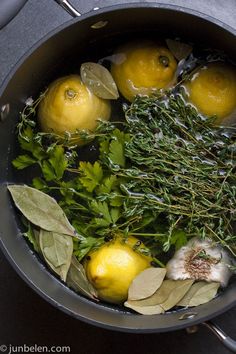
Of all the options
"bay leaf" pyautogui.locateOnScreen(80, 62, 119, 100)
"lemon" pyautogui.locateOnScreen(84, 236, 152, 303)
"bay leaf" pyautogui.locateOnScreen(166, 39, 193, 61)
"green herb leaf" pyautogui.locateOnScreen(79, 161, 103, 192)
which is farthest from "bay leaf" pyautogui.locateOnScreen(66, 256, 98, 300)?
"bay leaf" pyautogui.locateOnScreen(166, 39, 193, 61)

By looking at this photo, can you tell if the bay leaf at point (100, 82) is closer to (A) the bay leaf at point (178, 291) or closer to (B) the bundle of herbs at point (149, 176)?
(B) the bundle of herbs at point (149, 176)

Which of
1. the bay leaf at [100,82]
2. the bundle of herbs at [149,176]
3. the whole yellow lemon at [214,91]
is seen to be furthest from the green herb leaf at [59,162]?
the whole yellow lemon at [214,91]

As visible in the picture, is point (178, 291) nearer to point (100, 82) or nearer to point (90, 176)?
point (90, 176)

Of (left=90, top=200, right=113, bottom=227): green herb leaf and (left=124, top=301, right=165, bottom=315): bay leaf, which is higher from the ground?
(left=90, top=200, right=113, bottom=227): green herb leaf

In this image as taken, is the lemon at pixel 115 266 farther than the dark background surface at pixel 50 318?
No

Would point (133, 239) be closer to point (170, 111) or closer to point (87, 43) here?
point (170, 111)

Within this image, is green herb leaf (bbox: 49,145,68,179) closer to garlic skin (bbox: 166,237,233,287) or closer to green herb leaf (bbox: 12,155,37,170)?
green herb leaf (bbox: 12,155,37,170)
